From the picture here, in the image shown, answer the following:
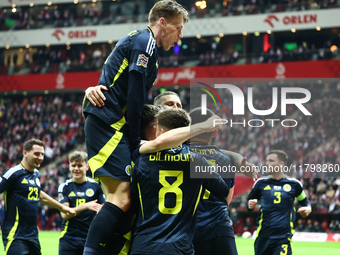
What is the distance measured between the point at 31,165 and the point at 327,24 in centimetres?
2757

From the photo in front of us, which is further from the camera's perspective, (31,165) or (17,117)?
(17,117)

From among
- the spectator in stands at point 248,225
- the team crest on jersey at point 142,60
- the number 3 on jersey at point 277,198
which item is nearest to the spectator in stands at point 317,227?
the spectator in stands at point 248,225

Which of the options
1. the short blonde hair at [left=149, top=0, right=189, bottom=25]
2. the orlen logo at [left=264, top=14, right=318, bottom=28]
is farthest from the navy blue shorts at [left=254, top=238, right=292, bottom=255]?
the orlen logo at [left=264, top=14, right=318, bottom=28]

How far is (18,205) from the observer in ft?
24.3

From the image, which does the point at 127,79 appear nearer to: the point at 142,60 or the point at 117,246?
the point at 142,60

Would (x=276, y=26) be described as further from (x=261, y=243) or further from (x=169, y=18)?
(x=169, y=18)

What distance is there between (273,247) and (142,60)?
5528 mm

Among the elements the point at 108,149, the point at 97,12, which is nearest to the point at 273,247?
the point at 108,149

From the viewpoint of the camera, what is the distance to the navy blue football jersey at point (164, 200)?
11.9 ft

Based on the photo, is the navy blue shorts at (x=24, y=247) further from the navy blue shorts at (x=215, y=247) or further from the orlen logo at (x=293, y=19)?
the orlen logo at (x=293, y=19)

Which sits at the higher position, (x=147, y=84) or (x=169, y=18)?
(x=169, y=18)

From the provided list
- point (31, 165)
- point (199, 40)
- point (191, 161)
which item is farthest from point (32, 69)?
point (191, 161)

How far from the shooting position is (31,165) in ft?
25.4

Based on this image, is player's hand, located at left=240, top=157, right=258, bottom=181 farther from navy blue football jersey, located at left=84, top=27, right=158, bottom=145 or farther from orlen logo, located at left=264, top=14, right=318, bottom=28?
orlen logo, located at left=264, top=14, right=318, bottom=28
